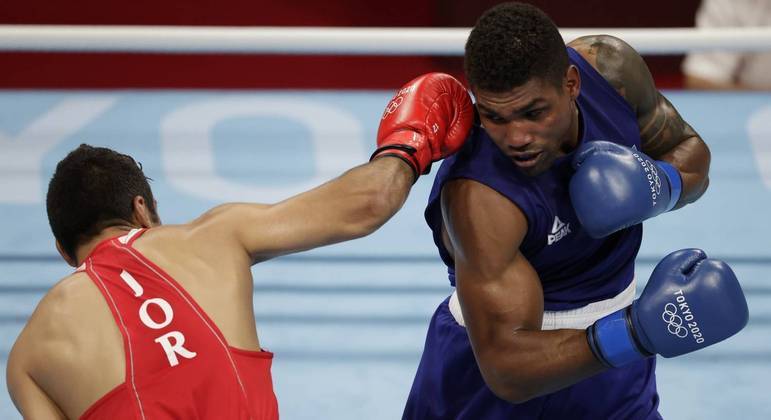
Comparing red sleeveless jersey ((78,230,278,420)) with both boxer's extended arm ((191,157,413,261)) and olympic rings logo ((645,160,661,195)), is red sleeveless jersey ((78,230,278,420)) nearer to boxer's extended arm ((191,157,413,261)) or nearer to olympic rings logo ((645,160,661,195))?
boxer's extended arm ((191,157,413,261))

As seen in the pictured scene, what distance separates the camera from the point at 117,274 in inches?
83.0

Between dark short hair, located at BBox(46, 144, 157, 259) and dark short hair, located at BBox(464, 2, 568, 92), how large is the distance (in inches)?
31.0

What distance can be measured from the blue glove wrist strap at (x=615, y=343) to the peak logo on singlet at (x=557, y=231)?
240 mm

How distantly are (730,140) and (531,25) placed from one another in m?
3.36

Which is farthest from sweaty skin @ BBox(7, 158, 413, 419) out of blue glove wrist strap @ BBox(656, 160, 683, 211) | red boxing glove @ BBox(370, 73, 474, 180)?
blue glove wrist strap @ BBox(656, 160, 683, 211)

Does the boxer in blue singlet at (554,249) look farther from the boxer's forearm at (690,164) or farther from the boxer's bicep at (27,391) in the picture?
the boxer's bicep at (27,391)

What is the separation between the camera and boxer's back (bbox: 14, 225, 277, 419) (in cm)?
203

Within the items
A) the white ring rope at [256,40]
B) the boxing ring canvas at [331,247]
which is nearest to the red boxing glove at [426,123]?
the boxing ring canvas at [331,247]

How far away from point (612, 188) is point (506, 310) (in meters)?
0.34

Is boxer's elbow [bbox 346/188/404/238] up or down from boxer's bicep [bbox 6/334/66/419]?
up

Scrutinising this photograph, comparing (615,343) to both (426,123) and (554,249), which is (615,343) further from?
(426,123)

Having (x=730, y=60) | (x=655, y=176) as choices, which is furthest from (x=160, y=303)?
(x=730, y=60)

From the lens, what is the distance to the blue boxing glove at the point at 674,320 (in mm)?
2197

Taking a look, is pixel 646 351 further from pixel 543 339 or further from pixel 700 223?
pixel 700 223
